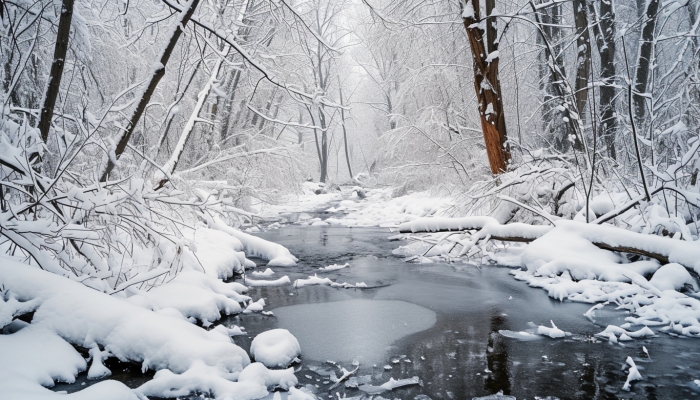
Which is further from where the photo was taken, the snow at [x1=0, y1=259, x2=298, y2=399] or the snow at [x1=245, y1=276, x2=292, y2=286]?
the snow at [x1=245, y1=276, x2=292, y2=286]

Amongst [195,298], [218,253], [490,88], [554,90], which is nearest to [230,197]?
[195,298]

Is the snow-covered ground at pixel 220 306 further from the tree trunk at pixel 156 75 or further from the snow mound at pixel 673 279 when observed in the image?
the tree trunk at pixel 156 75

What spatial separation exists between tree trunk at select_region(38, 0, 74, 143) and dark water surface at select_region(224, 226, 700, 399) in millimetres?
2547

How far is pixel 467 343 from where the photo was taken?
13.4 ft

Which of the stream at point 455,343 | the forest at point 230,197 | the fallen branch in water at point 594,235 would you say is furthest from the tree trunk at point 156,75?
the fallen branch in water at point 594,235

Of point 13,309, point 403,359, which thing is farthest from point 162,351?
point 403,359

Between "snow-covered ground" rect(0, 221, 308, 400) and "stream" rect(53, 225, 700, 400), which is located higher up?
"snow-covered ground" rect(0, 221, 308, 400)

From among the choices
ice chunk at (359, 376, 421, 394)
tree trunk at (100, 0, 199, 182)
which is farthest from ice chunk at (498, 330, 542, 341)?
tree trunk at (100, 0, 199, 182)

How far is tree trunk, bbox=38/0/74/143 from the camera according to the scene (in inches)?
144

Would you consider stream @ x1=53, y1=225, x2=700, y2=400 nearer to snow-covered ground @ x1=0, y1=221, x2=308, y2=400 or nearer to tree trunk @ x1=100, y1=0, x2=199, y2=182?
snow-covered ground @ x1=0, y1=221, x2=308, y2=400

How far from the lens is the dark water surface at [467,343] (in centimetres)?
324

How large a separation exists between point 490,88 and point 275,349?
6318 millimetres

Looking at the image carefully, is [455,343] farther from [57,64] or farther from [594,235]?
[57,64]

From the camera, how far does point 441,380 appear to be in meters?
3.36
